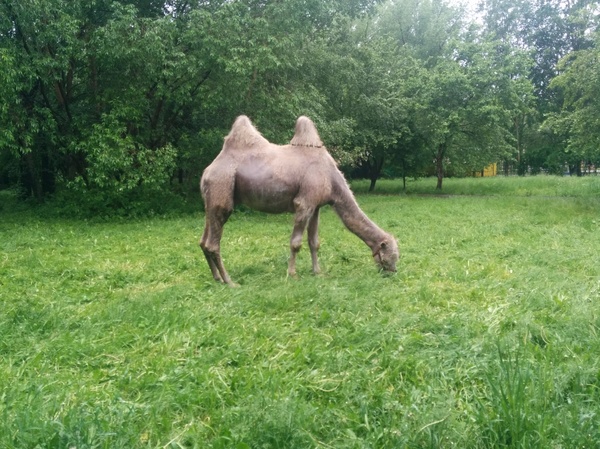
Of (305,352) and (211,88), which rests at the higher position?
(211,88)

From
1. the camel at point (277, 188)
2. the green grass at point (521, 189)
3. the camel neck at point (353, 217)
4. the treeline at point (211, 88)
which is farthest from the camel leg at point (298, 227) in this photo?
the green grass at point (521, 189)

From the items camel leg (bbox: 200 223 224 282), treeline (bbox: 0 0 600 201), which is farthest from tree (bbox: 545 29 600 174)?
camel leg (bbox: 200 223 224 282)

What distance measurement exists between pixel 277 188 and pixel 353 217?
3.94 ft

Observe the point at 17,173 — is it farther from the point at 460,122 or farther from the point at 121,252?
the point at 460,122

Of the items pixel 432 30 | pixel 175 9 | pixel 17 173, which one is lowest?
pixel 17 173

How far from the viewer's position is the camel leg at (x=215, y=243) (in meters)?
6.43

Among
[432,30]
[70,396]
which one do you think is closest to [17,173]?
[70,396]

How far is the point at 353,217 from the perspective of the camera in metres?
6.90

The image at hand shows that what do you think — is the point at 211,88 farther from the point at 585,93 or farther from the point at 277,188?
the point at 585,93

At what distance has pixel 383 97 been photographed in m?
21.8

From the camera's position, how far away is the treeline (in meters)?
12.8

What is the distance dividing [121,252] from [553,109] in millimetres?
33942

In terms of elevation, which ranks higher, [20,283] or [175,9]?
[175,9]

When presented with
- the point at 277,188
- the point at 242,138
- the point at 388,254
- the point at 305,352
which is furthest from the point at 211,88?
the point at 305,352
